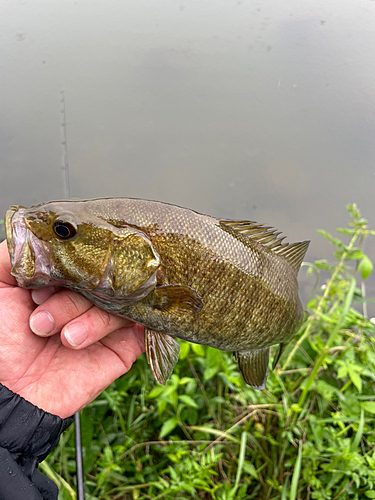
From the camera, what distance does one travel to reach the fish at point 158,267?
124 cm

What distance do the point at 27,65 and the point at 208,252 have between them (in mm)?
4966

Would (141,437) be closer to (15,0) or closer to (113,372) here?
(113,372)

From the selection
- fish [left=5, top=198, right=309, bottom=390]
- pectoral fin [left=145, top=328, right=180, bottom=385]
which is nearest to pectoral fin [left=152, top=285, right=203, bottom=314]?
fish [left=5, top=198, right=309, bottom=390]

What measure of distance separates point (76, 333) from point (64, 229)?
408 mm

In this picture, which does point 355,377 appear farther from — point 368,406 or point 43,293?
point 43,293

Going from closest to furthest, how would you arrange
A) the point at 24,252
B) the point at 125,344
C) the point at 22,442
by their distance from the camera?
Answer: the point at 24,252 → the point at 22,442 → the point at 125,344

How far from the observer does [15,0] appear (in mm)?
5062

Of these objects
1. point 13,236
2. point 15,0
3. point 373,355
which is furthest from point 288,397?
point 15,0

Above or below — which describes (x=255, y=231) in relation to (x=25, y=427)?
above

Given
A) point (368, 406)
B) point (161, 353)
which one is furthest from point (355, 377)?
point (161, 353)

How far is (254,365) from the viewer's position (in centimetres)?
180

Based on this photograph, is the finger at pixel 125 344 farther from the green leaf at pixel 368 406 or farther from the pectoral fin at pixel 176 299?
the green leaf at pixel 368 406

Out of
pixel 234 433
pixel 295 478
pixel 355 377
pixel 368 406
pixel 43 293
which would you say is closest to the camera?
pixel 43 293

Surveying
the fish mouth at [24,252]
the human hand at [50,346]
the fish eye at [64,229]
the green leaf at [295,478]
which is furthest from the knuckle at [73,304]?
the green leaf at [295,478]
